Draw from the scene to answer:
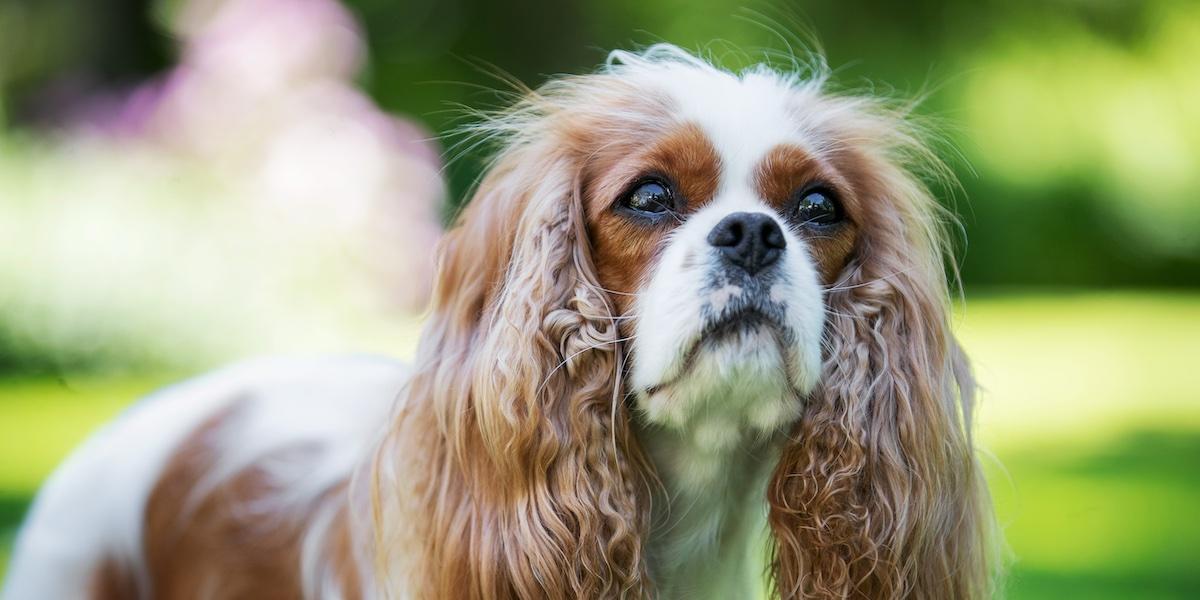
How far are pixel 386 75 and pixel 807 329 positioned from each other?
12144 mm

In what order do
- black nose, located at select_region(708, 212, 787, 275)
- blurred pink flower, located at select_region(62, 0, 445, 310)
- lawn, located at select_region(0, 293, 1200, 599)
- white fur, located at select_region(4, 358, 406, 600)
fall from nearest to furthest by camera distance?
black nose, located at select_region(708, 212, 787, 275)
white fur, located at select_region(4, 358, 406, 600)
lawn, located at select_region(0, 293, 1200, 599)
blurred pink flower, located at select_region(62, 0, 445, 310)

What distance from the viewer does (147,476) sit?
337 cm

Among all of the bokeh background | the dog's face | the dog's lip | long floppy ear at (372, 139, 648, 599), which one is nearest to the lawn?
the bokeh background

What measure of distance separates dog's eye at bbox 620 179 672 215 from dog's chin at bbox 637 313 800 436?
12.6 inches

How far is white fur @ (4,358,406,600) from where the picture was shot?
3211 millimetres

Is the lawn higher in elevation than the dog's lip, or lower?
lower

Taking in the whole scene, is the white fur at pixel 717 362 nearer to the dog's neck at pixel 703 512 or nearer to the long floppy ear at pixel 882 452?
the dog's neck at pixel 703 512

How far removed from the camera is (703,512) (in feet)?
9.25

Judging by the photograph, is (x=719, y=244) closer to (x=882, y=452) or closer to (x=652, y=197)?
(x=652, y=197)

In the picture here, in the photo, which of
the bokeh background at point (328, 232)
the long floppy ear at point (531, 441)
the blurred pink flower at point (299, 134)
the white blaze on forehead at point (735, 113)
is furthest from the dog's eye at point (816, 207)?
the blurred pink flower at point (299, 134)

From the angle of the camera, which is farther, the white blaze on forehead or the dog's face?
the white blaze on forehead

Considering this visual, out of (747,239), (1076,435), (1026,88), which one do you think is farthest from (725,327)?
(1026,88)

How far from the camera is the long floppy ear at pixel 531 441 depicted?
264cm

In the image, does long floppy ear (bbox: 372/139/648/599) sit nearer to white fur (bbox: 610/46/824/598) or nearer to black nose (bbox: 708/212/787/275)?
white fur (bbox: 610/46/824/598)
